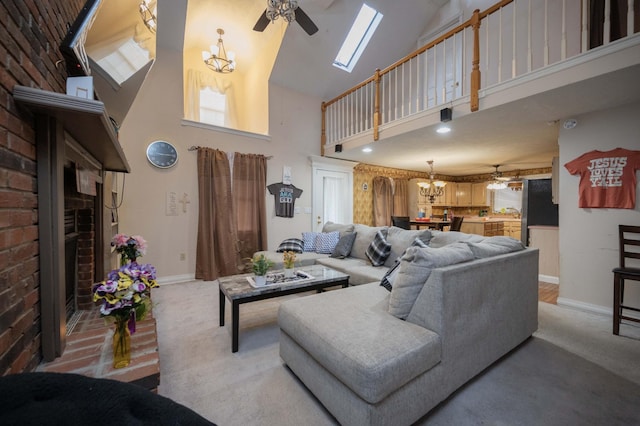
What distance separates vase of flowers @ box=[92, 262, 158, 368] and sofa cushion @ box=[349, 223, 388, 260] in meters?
2.70

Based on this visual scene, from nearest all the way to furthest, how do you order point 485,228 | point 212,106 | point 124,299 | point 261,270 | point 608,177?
point 124,299
point 261,270
point 608,177
point 212,106
point 485,228

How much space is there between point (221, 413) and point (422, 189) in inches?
265

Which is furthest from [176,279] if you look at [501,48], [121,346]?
[501,48]

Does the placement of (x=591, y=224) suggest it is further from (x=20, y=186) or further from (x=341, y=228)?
(x=20, y=186)

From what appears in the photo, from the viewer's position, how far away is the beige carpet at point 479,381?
1.43 meters

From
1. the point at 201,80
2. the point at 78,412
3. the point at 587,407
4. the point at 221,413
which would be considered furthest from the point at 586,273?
the point at 201,80

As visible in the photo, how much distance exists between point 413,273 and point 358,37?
17.4 ft

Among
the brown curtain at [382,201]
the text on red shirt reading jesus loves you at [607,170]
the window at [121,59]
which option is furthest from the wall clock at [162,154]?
the text on red shirt reading jesus loves you at [607,170]

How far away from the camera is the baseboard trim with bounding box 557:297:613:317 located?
2.76 metres

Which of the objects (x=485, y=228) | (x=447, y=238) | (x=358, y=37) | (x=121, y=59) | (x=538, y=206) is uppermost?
(x=358, y=37)

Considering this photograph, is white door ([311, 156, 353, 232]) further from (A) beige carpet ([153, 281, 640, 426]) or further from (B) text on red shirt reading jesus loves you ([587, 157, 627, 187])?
(B) text on red shirt reading jesus loves you ([587, 157, 627, 187])

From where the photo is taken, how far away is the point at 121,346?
133 centimetres

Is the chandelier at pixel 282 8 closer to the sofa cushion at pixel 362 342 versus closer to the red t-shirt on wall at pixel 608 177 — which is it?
the sofa cushion at pixel 362 342

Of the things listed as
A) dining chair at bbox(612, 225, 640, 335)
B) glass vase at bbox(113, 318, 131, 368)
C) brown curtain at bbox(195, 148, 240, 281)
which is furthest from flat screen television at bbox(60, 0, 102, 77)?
dining chair at bbox(612, 225, 640, 335)
